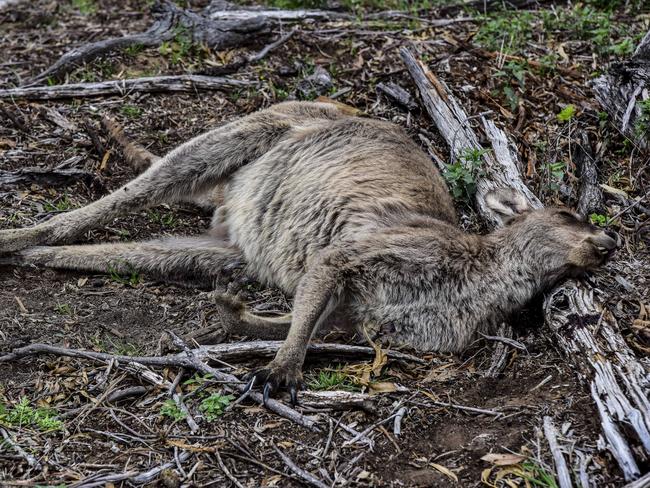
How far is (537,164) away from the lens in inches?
271

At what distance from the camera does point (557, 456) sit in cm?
402

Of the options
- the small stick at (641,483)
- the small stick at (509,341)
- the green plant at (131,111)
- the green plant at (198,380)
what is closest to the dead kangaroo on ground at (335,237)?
the small stick at (509,341)

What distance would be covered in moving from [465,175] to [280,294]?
1.69m

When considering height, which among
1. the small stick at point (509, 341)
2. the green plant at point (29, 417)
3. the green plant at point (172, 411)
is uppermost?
the small stick at point (509, 341)

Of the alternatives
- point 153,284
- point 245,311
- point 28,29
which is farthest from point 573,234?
point 28,29

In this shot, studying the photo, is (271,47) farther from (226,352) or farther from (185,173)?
(226,352)

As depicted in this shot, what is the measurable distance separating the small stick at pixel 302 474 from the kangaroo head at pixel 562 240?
218 centimetres

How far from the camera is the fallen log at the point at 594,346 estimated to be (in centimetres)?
Answer: 405

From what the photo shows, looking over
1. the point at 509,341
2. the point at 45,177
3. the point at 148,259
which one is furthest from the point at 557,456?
the point at 45,177

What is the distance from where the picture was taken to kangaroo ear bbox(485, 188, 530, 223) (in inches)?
229

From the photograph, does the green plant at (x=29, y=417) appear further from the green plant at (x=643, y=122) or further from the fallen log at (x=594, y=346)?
the green plant at (x=643, y=122)

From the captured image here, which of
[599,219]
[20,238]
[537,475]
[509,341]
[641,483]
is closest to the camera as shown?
[641,483]

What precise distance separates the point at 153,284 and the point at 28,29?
4.42 meters

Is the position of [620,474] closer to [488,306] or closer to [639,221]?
[488,306]
